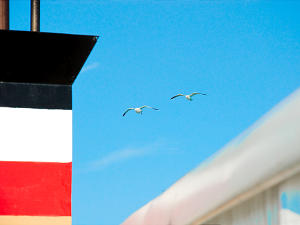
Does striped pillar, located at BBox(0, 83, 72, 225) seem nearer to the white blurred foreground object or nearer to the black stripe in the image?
the black stripe

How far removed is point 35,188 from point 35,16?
96cm

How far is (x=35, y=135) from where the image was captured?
353 cm

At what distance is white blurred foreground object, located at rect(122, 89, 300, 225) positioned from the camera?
113cm

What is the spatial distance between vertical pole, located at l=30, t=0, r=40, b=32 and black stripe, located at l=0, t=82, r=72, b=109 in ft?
1.07

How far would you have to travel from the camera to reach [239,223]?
5.51 ft

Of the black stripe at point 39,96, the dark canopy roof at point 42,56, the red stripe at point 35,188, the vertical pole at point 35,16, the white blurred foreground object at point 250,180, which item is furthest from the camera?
the vertical pole at point 35,16

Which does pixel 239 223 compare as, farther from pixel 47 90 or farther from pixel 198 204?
pixel 47 90

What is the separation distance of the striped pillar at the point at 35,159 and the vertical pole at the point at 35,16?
33cm

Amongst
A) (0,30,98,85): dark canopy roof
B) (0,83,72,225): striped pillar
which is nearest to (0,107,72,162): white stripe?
(0,83,72,225): striped pillar

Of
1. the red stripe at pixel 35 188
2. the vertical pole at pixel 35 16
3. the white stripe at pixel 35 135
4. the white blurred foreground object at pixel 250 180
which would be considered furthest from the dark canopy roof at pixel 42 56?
the white blurred foreground object at pixel 250 180

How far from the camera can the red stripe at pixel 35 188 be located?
3.43m

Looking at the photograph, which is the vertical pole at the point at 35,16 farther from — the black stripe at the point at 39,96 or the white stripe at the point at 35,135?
the white stripe at the point at 35,135

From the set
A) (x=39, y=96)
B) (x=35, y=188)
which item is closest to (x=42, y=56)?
(x=39, y=96)

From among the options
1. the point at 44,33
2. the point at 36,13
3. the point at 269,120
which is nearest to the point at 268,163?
the point at 269,120
